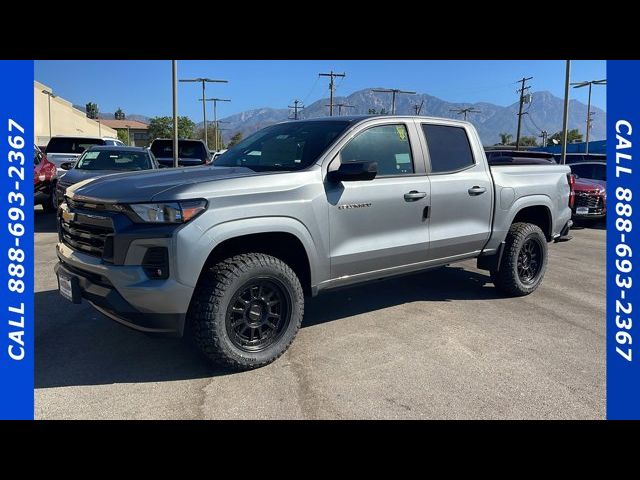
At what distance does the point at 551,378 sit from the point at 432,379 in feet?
2.98

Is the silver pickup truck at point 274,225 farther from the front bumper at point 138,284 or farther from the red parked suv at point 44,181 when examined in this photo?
the red parked suv at point 44,181

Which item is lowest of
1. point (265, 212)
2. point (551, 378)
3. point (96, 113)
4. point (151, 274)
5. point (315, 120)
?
point (551, 378)

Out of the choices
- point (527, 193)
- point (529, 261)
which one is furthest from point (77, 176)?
point (529, 261)

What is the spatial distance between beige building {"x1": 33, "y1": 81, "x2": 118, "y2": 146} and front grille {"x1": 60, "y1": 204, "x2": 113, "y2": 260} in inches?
2256

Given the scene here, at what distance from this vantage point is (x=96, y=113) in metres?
123

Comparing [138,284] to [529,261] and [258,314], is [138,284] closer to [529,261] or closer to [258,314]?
[258,314]

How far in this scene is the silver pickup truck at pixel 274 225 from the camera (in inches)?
132

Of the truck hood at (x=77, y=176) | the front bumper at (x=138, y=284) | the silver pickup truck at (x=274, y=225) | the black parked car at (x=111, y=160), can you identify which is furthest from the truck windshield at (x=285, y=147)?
the black parked car at (x=111, y=160)

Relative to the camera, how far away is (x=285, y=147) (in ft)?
15.1

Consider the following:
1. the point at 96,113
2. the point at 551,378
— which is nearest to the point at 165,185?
the point at 551,378

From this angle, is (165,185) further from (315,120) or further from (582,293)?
(582,293)

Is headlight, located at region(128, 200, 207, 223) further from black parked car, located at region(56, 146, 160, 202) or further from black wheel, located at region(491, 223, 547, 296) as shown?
black parked car, located at region(56, 146, 160, 202)

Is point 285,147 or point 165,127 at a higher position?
point 165,127

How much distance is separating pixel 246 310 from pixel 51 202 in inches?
381
